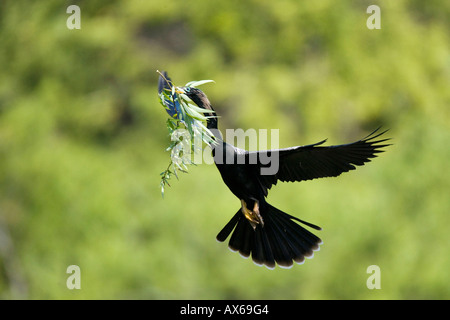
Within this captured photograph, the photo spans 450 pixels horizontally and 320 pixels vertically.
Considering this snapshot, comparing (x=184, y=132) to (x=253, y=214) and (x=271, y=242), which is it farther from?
(x=271, y=242)

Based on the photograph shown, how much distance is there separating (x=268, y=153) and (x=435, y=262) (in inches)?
529

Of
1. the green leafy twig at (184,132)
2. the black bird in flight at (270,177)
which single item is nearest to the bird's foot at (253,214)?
the black bird in flight at (270,177)

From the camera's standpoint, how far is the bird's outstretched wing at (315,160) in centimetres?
492

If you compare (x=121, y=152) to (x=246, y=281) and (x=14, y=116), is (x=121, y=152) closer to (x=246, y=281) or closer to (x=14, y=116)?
(x=14, y=116)

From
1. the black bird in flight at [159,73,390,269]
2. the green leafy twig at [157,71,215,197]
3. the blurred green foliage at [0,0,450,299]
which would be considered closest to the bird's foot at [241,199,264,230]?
the black bird in flight at [159,73,390,269]

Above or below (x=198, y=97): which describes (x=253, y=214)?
below

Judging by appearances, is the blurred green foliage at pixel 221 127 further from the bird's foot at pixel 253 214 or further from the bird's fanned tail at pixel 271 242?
the bird's foot at pixel 253 214

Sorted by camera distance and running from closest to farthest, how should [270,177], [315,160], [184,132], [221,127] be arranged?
[184,132], [315,160], [270,177], [221,127]

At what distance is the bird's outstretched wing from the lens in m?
4.92

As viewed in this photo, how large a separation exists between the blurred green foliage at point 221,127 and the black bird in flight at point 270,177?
9.92m

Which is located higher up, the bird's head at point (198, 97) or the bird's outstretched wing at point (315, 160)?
the bird's head at point (198, 97)

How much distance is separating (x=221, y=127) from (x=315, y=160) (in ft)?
48.0

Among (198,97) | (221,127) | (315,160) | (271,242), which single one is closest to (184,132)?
(198,97)

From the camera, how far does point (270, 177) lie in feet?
17.5
